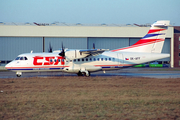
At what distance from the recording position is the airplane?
25.2m

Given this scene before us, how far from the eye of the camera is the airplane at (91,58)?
2522 cm

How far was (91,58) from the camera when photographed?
26766mm

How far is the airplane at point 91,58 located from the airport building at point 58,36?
92.2ft

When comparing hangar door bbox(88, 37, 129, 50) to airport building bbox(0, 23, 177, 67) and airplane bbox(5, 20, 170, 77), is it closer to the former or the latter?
airport building bbox(0, 23, 177, 67)

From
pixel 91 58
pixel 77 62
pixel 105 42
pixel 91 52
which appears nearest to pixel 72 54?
pixel 77 62

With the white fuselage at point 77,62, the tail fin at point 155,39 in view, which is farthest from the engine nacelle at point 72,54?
the tail fin at point 155,39

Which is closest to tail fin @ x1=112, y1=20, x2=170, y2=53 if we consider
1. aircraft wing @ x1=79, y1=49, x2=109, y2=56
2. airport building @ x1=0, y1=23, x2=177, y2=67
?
aircraft wing @ x1=79, y1=49, x2=109, y2=56

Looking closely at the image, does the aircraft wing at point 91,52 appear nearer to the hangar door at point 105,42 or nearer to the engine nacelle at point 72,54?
the engine nacelle at point 72,54

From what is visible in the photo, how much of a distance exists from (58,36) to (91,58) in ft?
96.1

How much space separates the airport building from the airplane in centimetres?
2811

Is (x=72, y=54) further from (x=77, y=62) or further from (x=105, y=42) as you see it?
(x=105, y=42)

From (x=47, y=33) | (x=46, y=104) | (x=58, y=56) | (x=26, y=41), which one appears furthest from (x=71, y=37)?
(x=46, y=104)

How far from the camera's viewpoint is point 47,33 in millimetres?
54188

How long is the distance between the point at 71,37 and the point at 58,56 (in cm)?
2968
